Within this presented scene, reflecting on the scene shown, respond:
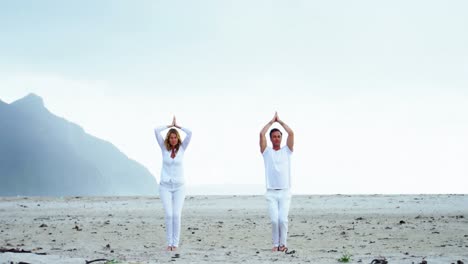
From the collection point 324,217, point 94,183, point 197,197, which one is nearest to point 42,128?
point 94,183

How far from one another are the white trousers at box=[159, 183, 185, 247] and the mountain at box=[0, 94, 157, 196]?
497 feet

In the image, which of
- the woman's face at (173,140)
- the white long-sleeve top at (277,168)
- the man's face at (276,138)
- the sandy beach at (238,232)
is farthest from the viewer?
the woman's face at (173,140)

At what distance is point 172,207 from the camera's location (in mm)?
9898

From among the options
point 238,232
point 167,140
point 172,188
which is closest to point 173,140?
point 167,140

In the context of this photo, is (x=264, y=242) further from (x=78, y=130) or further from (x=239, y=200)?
(x=78, y=130)

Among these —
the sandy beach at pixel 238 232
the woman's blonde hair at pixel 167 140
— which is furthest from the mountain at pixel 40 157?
the woman's blonde hair at pixel 167 140

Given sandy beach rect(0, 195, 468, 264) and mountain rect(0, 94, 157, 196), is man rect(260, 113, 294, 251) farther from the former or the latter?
mountain rect(0, 94, 157, 196)

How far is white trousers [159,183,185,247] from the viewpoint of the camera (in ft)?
32.2

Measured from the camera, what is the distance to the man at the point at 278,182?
30.9 ft

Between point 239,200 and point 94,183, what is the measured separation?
154m

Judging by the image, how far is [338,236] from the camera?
12258 mm

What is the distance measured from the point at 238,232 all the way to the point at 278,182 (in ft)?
14.3

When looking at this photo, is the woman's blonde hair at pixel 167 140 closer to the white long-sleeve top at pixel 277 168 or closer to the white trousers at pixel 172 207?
the white trousers at pixel 172 207

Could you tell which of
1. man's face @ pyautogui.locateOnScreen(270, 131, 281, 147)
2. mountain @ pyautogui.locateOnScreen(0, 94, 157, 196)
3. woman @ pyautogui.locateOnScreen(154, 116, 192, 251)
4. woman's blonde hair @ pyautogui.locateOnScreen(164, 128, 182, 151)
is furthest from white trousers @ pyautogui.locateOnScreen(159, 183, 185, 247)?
mountain @ pyautogui.locateOnScreen(0, 94, 157, 196)
